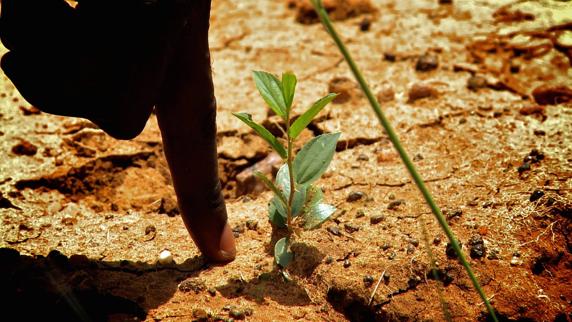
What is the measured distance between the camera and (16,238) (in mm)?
1855

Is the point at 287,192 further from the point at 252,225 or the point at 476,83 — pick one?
the point at 476,83

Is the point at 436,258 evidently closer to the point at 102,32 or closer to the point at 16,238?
the point at 102,32

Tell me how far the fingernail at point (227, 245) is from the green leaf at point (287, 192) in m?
0.17

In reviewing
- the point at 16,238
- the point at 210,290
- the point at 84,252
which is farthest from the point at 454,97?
the point at 16,238

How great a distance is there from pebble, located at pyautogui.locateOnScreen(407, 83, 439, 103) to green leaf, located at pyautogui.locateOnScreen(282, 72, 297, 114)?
1.18 metres

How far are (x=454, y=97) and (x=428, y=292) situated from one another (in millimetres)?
1191

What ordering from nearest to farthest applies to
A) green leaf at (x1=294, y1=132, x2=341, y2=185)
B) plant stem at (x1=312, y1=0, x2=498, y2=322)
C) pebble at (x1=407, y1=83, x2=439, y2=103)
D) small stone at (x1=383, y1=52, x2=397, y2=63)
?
plant stem at (x1=312, y1=0, x2=498, y2=322) < green leaf at (x1=294, y1=132, x2=341, y2=185) < pebble at (x1=407, y1=83, x2=439, y2=103) < small stone at (x1=383, y1=52, x2=397, y2=63)

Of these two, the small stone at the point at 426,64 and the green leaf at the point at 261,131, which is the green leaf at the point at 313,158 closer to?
the green leaf at the point at 261,131

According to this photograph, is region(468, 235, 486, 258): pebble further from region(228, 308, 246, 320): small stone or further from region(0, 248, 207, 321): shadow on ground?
region(0, 248, 207, 321): shadow on ground

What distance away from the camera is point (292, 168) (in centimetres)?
165

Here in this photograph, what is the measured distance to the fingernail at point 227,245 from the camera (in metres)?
1.70

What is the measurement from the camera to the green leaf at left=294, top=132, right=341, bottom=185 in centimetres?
167

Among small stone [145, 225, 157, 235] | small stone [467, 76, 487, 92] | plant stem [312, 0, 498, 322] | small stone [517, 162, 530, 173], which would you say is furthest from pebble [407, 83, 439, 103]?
plant stem [312, 0, 498, 322]

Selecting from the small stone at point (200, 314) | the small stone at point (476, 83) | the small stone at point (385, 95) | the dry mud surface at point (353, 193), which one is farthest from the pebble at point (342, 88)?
the small stone at point (200, 314)
